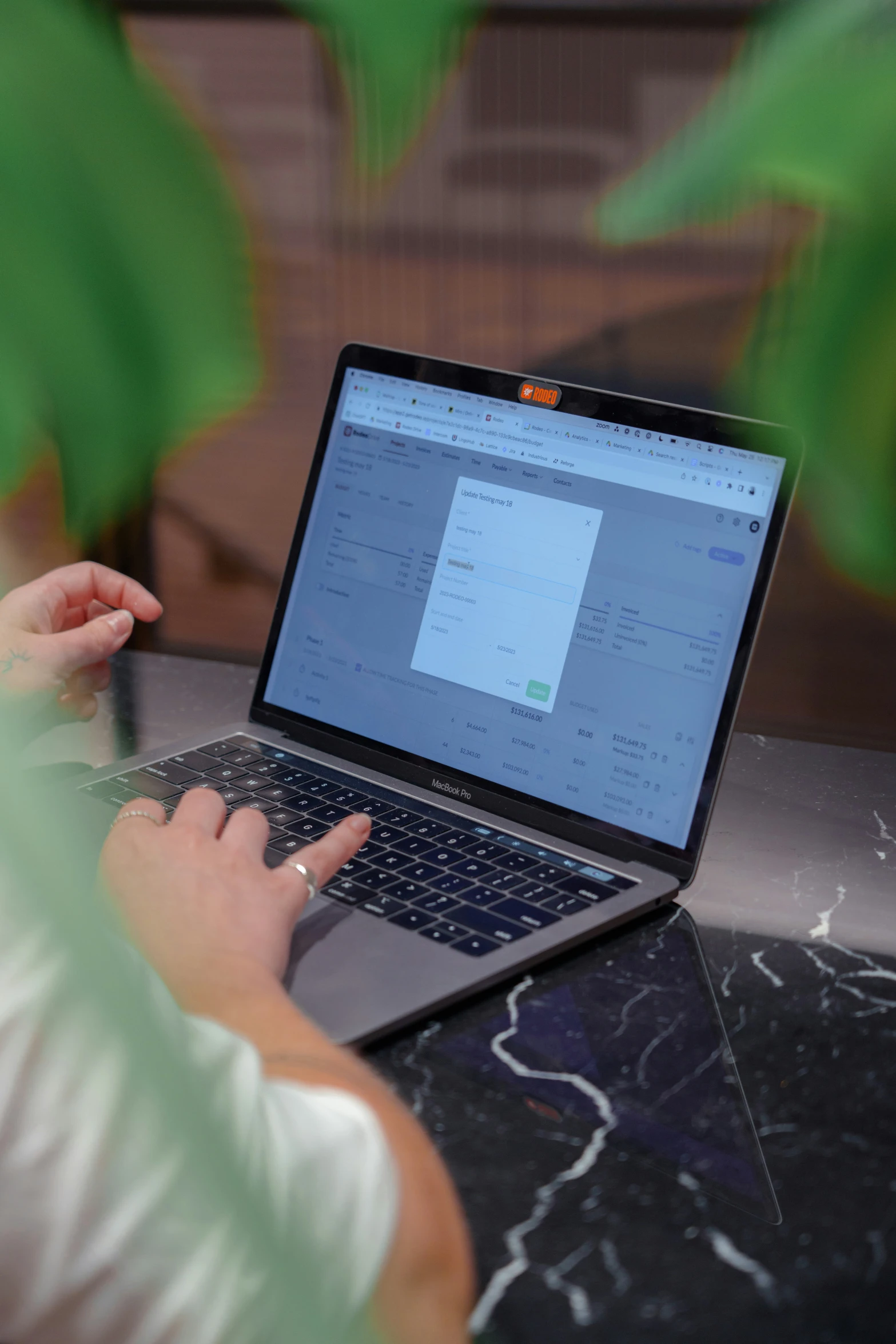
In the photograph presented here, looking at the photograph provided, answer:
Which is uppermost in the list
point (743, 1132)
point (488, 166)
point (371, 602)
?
point (488, 166)

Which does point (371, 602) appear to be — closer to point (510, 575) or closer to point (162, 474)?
point (510, 575)

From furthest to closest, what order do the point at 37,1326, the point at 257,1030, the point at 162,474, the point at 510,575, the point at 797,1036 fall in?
the point at 162,474 < the point at 510,575 < the point at 797,1036 < the point at 257,1030 < the point at 37,1326

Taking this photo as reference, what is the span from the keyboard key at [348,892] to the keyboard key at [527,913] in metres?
0.07

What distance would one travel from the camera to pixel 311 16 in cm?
→ 30

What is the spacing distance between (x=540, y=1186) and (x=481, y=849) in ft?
0.78

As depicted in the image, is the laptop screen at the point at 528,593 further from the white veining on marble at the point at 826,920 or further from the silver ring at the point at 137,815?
the silver ring at the point at 137,815

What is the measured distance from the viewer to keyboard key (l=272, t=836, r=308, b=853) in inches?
26.0

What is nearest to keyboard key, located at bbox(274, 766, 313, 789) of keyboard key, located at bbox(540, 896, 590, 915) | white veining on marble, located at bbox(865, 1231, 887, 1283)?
keyboard key, located at bbox(540, 896, 590, 915)

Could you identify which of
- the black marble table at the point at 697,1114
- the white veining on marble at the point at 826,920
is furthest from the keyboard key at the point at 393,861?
the white veining on marble at the point at 826,920

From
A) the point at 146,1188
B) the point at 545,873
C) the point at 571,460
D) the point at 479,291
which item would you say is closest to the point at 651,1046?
the point at 545,873

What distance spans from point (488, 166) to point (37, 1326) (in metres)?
1.46

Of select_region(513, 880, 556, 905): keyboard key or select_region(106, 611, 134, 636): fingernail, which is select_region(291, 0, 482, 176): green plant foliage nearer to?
select_region(513, 880, 556, 905): keyboard key

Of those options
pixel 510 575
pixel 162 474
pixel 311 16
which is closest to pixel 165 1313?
pixel 311 16

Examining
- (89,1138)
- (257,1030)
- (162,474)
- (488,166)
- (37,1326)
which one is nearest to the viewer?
(89,1138)
